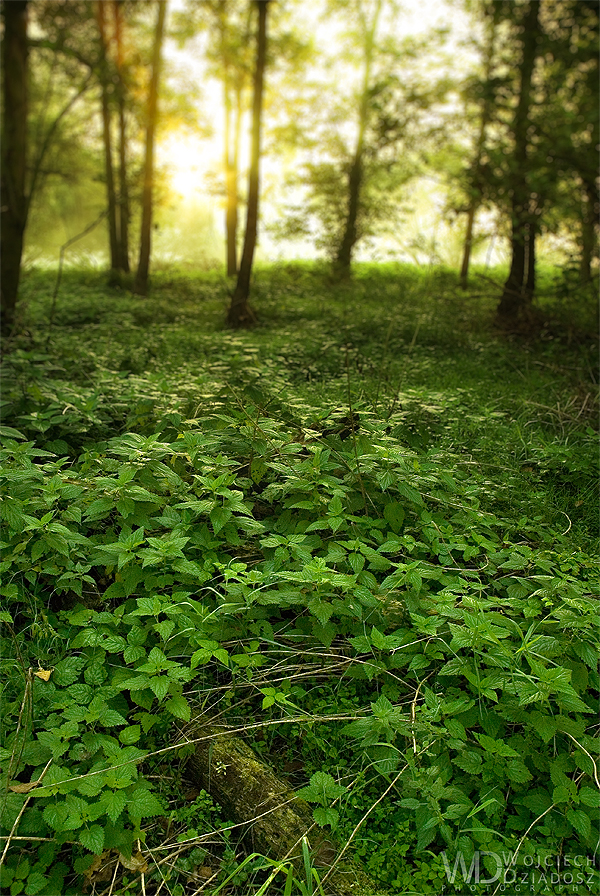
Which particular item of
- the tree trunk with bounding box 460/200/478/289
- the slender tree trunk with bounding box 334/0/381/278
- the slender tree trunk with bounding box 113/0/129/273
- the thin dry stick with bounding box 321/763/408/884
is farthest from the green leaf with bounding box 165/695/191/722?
the slender tree trunk with bounding box 113/0/129/273

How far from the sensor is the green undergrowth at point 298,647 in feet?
6.86

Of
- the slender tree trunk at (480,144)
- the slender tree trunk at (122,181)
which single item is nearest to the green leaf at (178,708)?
the slender tree trunk at (480,144)

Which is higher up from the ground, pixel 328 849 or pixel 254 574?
pixel 254 574

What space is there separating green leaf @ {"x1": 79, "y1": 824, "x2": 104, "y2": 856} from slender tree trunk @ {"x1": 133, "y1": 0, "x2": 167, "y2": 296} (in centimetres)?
1342

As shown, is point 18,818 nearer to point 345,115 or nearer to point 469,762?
point 469,762

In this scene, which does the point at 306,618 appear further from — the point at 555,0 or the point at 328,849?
the point at 555,0

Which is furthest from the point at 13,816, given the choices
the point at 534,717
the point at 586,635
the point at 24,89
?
the point at 24,89

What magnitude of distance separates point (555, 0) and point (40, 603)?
1225 cm

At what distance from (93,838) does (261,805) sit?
625 mm

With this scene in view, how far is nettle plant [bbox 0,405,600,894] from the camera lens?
6.97 feet

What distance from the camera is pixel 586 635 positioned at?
2531 millimetres

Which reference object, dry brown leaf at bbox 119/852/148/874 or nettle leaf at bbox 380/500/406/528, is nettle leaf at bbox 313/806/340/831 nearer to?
dry brown leaf at bbox 119/852/148/874

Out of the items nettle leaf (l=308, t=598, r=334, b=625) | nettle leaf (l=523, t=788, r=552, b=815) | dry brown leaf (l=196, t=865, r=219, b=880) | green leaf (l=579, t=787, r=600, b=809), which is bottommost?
dry brown leaf (l=196, t=865, r=219, b=880)

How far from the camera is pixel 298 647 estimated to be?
2783 mm
